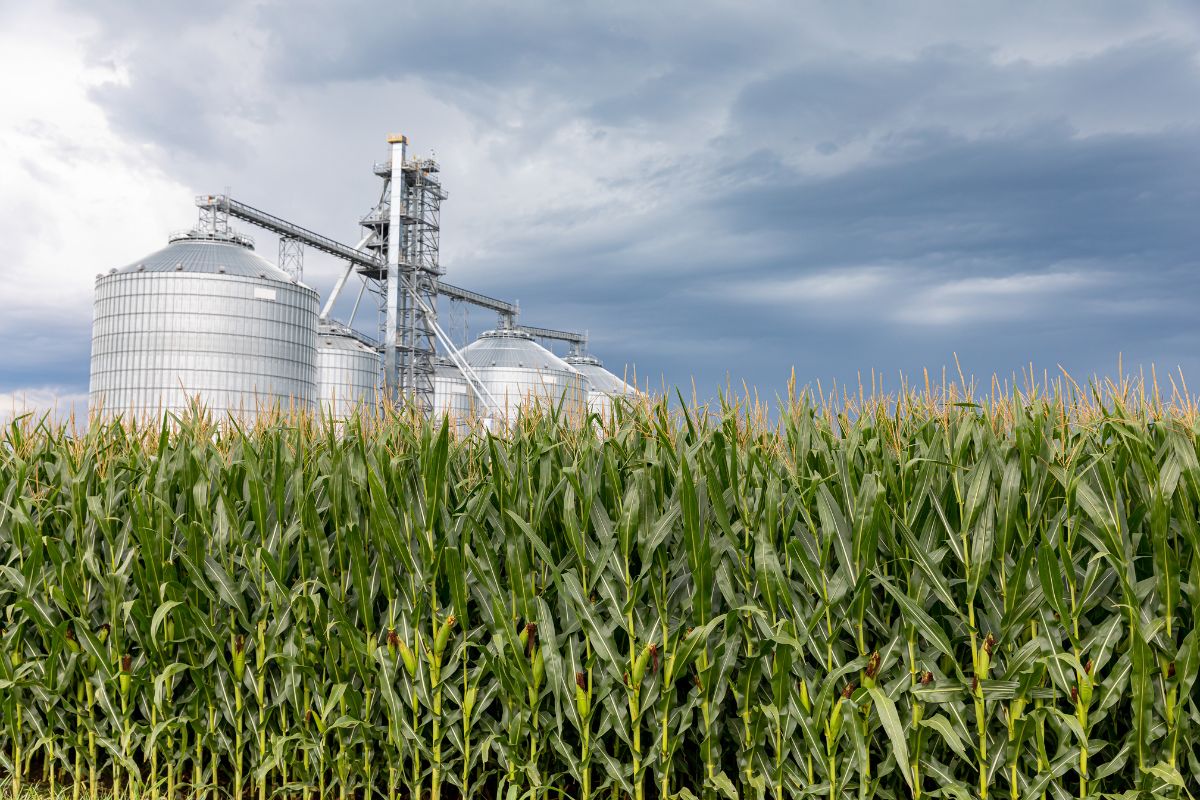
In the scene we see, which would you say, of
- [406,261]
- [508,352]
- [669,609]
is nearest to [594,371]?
[508,352]

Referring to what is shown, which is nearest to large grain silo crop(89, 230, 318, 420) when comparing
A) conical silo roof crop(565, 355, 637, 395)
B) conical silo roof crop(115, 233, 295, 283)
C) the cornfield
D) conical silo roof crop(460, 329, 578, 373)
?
conical silo roof crop(115, 233, 295, 283)

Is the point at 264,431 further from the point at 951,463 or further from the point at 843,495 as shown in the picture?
the point at 951,463

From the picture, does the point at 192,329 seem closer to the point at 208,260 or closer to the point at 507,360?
the point at 208,260

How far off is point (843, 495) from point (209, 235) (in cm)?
3873

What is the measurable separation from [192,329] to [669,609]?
3466 centimetres

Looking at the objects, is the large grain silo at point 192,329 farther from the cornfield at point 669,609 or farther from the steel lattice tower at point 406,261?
the cornfield at point 669,609

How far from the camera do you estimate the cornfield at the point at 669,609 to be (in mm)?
4352

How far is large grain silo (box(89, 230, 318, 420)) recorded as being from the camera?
34938 mm

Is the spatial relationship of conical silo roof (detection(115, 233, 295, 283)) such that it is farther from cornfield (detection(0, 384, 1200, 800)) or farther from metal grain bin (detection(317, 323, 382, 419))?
cornfield (detection(0, 384, 1200, 800))

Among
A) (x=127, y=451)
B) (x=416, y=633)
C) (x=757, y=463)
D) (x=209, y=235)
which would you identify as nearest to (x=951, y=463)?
(x=757, y=463)

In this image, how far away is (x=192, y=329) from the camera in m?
35.1

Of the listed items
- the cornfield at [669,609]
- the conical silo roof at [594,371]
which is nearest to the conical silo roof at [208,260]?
the conical silo roof at [594,371]

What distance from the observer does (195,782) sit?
588 centimetres

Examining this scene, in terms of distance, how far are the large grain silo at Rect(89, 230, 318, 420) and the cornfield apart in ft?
99.6
